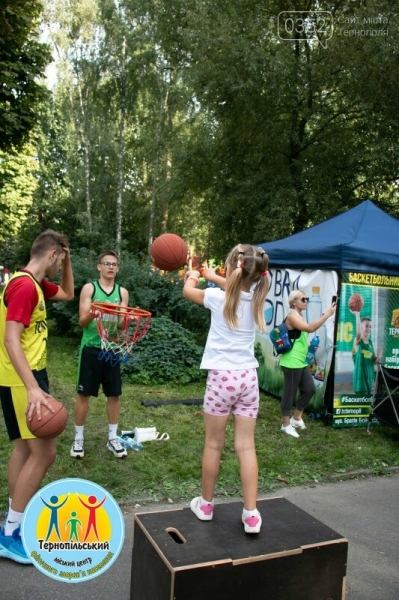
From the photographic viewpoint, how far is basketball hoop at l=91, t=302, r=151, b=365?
15.7 ft

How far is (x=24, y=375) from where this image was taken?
2.98 m

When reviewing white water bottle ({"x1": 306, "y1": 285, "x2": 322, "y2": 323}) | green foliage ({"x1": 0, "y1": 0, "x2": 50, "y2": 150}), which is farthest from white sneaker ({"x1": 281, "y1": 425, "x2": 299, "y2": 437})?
green foliage ({"x1": 0, "y1": 0, "x2": 50, "y2": 150})

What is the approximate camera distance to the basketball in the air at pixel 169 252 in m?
4.16

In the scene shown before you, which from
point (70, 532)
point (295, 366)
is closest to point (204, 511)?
point (70, 532)

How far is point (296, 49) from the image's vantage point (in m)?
14.3

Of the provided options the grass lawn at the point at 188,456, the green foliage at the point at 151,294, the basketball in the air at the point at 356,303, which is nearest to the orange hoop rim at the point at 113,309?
the grass lawn at the point at 188,456

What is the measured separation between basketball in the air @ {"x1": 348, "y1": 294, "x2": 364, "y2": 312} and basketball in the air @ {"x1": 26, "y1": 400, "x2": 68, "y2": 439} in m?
4.84

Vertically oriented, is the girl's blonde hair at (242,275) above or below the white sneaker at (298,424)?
above

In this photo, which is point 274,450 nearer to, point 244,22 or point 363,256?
point 363,256

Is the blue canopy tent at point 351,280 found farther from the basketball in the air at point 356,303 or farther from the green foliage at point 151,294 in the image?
the green foliage at point 151,294

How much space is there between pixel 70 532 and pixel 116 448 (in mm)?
2097

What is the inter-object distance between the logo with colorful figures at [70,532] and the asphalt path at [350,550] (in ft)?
0.35

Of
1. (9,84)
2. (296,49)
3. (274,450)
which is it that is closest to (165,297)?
(9,84)

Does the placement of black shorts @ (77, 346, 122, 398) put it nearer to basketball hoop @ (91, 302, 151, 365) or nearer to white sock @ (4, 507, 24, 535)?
basketball hoop @ (91, 302, 151, 365)
